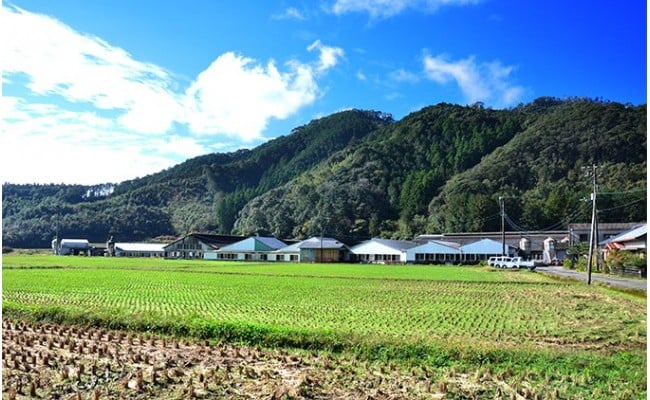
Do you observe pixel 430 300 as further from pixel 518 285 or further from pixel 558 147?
pixel 558 147

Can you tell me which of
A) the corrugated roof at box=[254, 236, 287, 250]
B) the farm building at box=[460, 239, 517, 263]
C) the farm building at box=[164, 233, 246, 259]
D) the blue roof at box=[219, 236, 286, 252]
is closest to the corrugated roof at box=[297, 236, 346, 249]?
the blue roof at box=[219, 236, 286, 252]

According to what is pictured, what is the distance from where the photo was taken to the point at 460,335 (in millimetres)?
10242

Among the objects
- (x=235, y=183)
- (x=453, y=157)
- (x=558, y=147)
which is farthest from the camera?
(x=235, y=183)

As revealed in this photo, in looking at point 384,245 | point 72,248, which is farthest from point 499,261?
point 72,248

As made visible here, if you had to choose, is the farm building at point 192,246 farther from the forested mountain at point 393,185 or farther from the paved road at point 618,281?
the paved road at point 618,281

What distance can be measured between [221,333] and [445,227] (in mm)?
63511

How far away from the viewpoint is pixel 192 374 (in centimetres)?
689

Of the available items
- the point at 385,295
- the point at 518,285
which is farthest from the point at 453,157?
the point at 385,295

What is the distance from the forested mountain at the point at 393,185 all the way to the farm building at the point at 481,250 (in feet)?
36.9

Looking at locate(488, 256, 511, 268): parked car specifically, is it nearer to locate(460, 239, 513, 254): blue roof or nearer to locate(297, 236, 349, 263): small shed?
locate(460, 239, 513, 254): blue roof

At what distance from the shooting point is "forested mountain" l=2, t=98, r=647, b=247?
68.2 metres

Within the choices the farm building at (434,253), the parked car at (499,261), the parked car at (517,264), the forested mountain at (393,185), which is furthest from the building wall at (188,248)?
the parked car at (517,264)

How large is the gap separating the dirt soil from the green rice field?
3.24 ft

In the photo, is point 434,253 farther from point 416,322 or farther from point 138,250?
point 138,250
